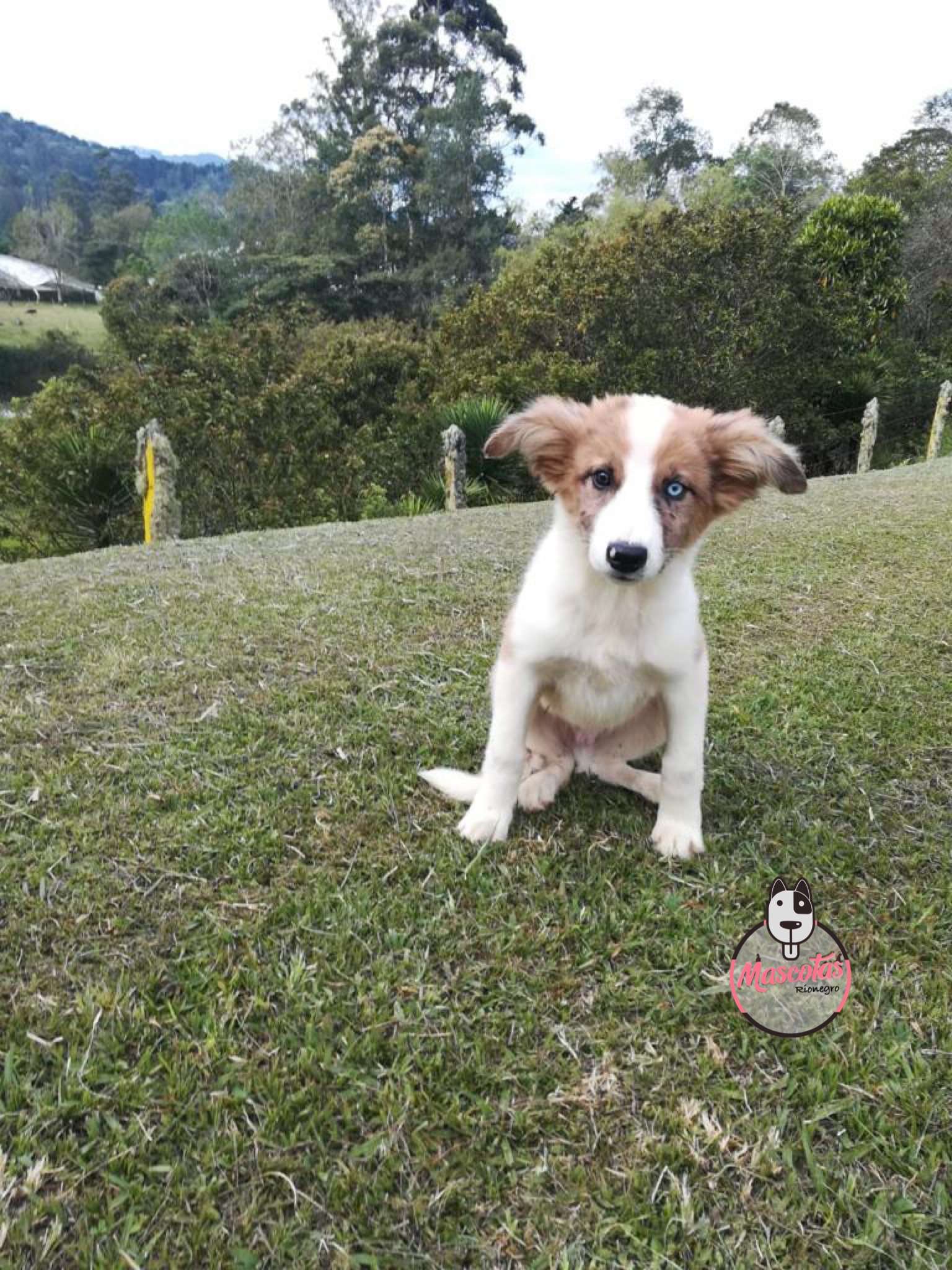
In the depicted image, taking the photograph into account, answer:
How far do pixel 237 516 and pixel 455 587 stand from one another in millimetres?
6755

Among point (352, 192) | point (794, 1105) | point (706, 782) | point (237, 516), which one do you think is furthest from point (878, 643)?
point (352, 192)

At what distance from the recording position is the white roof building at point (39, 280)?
175ft

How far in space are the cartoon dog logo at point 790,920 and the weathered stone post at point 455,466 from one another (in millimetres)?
7003

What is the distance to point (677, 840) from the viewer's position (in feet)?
6.44

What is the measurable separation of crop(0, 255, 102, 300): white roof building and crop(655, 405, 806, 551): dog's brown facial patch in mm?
61866

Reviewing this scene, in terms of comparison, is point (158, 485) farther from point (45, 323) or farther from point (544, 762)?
point (45, 323)

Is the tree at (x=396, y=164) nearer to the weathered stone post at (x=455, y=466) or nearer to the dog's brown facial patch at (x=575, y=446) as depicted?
the weathered stone post at (x=455, y=466)

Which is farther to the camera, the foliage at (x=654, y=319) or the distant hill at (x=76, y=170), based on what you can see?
the distant hill at (x=76, y=170)

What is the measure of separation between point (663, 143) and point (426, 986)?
46.9 m

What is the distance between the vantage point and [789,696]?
2.90m

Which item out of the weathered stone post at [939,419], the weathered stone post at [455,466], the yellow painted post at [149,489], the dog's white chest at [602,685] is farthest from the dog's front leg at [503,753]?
the weathered stone post at [939,419]

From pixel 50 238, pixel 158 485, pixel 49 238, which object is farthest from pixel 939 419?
pixel 49 238

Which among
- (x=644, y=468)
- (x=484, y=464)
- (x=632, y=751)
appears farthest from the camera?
(x=484, y=464)

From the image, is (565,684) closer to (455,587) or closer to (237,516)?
(455,587)
